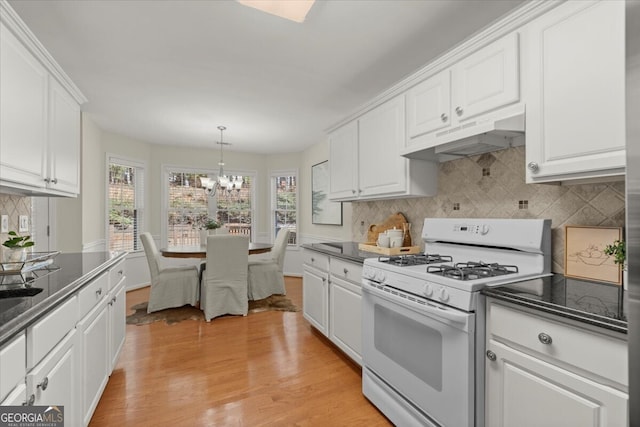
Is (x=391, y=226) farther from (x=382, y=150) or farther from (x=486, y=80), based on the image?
(x=486, y=80)

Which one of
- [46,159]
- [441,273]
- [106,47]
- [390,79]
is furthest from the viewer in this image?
[390,79]

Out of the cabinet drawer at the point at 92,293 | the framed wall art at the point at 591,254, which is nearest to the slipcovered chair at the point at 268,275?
the cabinet drawer at the point at 92,293

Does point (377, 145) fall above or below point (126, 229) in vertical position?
above

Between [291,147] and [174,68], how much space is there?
10.4ft

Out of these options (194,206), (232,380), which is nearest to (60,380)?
(232,380)

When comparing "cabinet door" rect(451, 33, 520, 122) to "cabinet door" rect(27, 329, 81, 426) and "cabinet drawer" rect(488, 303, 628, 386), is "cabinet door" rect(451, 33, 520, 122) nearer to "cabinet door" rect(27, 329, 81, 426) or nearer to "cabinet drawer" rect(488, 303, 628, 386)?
"cabinet drawer" rect(488, 303, 628, 386)

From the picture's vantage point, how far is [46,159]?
6.42 ft

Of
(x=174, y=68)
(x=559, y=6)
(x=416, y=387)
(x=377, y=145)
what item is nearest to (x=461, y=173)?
(x=377, y=145)

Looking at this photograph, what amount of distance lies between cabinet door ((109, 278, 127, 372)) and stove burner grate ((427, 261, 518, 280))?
209 cm

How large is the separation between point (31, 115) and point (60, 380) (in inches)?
55.6

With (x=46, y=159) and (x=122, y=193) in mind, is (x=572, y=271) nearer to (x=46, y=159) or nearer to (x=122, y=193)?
(x=46, y=159)

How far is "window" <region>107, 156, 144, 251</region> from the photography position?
478cm

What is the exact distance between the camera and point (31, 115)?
175cm

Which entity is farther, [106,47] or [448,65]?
[106,47]
